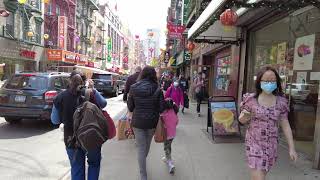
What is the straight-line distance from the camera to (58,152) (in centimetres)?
808

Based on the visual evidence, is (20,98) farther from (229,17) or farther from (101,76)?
(101,76)

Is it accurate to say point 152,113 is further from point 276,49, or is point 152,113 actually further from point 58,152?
point 276,49

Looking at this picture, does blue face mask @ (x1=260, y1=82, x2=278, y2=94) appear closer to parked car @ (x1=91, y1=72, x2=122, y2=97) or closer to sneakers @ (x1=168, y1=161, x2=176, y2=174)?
sneakers @ (x1=168, y1=161, x2=176, y2=174)

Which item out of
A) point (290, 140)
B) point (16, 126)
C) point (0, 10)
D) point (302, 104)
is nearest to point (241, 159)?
point (302, 104)

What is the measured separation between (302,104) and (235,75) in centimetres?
523

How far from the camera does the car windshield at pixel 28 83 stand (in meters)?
10.9

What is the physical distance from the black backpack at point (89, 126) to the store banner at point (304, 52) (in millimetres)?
4977

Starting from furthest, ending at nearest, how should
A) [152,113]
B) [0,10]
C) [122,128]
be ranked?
1. [0,10]
2. [122,128]
3. [152,113]

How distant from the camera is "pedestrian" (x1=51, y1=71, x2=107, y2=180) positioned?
15.8 ft

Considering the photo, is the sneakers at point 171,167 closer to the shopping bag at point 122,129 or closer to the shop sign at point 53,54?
the shopping bag at point 122,129

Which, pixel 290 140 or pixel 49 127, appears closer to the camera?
pixel 290 140

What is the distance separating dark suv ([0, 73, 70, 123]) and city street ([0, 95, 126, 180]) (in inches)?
17.5

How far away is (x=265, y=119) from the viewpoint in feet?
13.3

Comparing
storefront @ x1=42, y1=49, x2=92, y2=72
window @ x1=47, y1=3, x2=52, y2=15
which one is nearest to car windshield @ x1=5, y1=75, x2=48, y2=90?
storefront @ x1=42, y1=49, x2=92, y2=72
